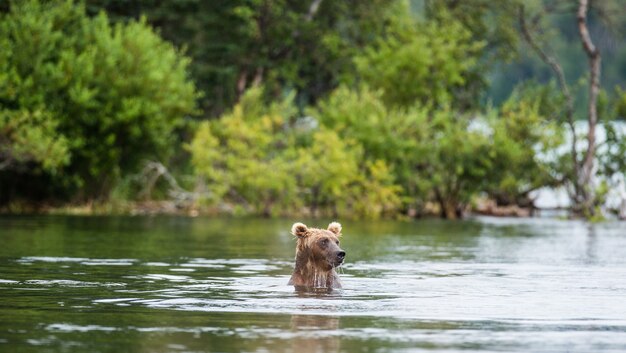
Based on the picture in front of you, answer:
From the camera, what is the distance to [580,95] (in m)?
139

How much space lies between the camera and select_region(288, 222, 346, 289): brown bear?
22.2 meters

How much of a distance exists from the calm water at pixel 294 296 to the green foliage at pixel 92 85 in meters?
15.1

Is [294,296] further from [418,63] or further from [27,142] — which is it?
[418,63]

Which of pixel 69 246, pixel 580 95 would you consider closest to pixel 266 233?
pixel 69 246

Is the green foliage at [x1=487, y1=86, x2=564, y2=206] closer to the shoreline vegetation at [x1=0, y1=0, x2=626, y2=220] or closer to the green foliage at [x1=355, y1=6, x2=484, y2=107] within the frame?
the shoreline vegetation at [x1=0, y1=0, x2=626, y2=220]

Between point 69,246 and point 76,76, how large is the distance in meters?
22.3

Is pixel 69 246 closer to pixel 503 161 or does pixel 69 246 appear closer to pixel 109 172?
pixel 109 172

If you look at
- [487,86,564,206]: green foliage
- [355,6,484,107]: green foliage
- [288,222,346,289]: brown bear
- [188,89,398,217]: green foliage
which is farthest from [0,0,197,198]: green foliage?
[288,222,346,289]: brown bear

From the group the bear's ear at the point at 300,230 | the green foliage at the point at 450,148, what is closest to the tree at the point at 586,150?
the green foliage at the point at 450,148

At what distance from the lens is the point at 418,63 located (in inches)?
2869

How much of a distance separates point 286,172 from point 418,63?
1534 centimetres

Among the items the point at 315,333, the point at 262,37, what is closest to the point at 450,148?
the point at 262,37

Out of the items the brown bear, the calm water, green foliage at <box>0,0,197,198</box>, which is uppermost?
green foliage at <box>0,0,197,198</box>

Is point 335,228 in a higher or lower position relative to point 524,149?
lower
